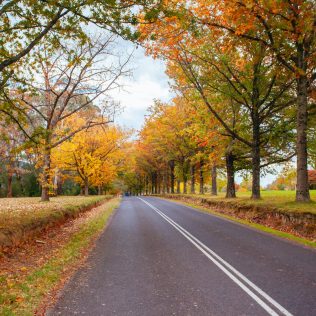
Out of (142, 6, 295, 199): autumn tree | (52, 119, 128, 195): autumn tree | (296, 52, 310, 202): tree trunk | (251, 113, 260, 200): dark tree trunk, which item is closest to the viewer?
(296, 52, 310, 202): tree trunk

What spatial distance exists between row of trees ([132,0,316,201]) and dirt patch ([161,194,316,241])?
159cm

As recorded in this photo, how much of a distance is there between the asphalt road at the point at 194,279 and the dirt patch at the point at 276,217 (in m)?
2.05

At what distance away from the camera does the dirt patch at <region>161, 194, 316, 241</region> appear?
44.9 ft

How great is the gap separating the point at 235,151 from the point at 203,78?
30.0 ft

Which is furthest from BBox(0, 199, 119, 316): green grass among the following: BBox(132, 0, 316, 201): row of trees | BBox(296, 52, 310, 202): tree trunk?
BBox(296, 52, 310, 202): tree trunk

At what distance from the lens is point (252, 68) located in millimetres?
22281

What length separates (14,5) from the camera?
10.2 meters

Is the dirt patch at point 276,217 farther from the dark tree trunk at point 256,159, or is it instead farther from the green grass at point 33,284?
the green grass at point 33,284

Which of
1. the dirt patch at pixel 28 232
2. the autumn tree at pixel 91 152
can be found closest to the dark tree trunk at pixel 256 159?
the dirt patch at pixel 28 232

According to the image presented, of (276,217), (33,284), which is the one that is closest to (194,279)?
(33,284)

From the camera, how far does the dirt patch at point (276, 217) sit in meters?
13.7

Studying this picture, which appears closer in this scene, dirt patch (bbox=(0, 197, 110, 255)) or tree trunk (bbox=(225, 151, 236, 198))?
dirt patch (bbox=(0, 197, 110, 255))

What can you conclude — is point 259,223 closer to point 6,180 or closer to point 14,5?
point 14,5

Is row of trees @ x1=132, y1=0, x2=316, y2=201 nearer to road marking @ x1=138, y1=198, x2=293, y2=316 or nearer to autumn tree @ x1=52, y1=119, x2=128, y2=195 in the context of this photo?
road marking @ x1=138, y1=198, x2=293, y2=316
